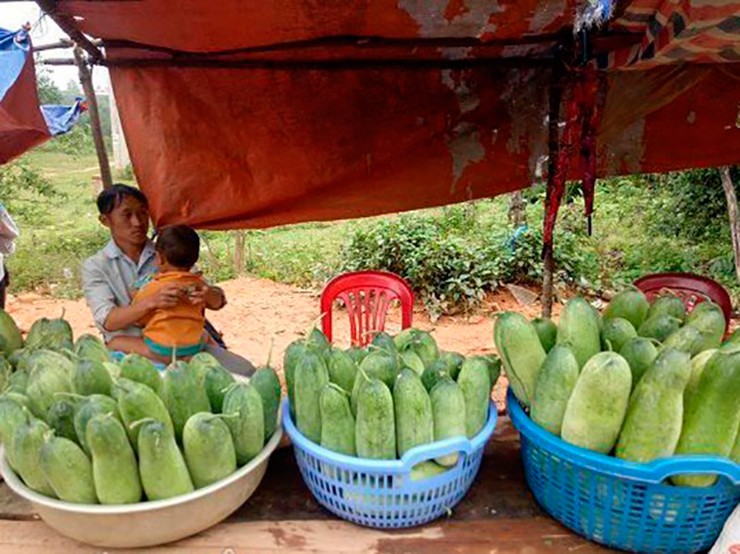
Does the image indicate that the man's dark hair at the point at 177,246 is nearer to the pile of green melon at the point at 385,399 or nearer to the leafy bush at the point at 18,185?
the pile of green melon at the point at 385,399

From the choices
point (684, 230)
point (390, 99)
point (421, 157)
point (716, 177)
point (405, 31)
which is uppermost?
point (405, 31)

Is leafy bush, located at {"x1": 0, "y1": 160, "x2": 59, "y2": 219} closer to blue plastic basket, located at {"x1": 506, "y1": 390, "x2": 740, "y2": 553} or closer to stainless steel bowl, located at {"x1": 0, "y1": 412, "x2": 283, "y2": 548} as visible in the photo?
stainless steel bowl, located at {"x1": 0, "y1": 412, "x2": 283, "y2": 548}

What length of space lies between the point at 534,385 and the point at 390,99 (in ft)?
6.53

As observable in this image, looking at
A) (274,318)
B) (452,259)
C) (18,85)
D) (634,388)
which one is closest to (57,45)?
(18,85)

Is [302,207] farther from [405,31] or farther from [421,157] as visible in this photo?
[405,31]

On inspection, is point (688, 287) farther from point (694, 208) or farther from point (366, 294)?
point (694, 208)

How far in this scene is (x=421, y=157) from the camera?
320cm

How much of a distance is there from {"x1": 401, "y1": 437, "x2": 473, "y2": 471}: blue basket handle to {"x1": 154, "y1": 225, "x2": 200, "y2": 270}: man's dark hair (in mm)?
1969

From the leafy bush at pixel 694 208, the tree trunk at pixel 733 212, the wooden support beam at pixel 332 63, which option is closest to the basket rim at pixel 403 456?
the wooden support beam at pixel 332 63

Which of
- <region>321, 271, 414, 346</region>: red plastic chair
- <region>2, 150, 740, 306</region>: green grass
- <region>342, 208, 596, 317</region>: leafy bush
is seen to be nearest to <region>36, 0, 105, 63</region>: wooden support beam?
<region>321, 271, 414, 346</region>: red plastic chair

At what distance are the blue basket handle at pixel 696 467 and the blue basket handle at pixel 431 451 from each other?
40 centimetres

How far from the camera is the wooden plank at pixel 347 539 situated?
1360mm

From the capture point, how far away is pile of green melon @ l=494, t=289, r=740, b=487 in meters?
1.21

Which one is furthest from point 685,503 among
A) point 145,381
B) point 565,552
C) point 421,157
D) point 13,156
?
point 13,156
